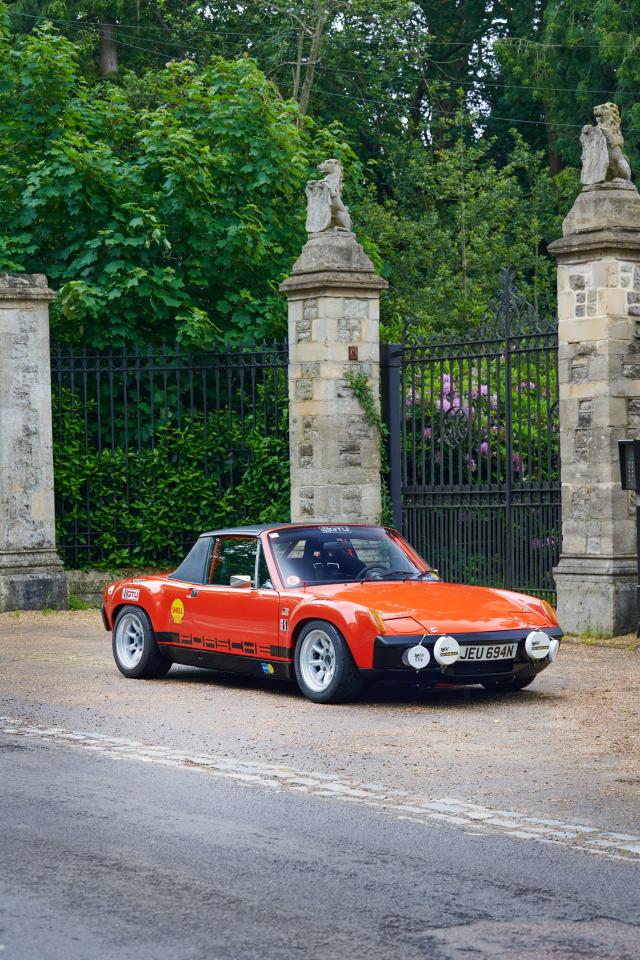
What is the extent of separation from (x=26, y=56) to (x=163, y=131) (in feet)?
7.17

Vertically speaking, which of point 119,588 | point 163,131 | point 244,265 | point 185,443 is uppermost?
point 163,131

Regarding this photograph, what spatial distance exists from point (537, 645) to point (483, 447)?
6429mm

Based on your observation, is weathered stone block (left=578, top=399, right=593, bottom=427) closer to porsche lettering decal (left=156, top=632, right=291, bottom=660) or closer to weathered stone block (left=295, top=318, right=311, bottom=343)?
weathered stone block (left=295, top=318, right=311, bottom=343)

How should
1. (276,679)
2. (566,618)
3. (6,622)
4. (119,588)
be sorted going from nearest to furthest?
1. (276,679)
2. (119,588)
3. (566,618)
4. (6,622)

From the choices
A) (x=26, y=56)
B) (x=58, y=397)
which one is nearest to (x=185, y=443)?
(x=58, y=397)

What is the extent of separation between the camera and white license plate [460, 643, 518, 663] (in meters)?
10.4

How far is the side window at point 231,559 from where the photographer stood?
38.7 ft

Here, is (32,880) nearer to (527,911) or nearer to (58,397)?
(527,911)

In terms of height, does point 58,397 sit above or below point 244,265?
below

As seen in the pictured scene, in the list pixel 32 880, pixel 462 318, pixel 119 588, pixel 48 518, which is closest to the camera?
pixel 32 880

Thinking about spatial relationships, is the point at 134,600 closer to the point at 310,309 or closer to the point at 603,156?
the point at 310,309

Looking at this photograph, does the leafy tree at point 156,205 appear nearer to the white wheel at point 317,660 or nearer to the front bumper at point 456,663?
the white wheel at point 317,660

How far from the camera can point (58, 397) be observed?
1984 centimetres

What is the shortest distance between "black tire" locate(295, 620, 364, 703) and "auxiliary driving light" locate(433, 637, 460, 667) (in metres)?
0.62
